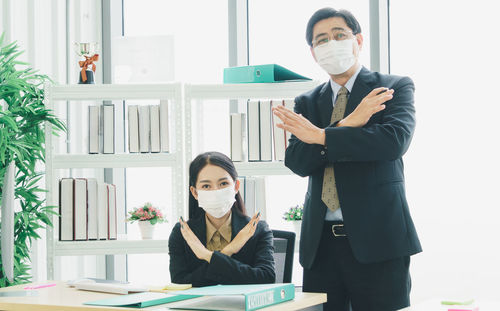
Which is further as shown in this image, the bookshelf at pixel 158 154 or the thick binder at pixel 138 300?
the bookshelf at pixel 158 154

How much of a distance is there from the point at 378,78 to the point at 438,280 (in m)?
1.97

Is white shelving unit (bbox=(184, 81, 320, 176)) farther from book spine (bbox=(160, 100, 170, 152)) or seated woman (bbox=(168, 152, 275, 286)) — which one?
seated woman (bbox=(168, 152, 275, 286))

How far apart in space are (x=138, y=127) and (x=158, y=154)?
0.60 ft

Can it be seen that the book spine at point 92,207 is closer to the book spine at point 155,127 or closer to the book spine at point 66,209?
the book spine at point 66,209

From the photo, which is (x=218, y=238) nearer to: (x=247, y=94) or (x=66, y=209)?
(x=247, y=94)

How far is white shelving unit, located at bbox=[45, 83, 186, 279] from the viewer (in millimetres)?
3170

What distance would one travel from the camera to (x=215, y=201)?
7.39 ft

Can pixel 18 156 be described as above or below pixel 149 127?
below

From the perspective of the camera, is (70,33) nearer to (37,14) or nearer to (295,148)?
(37,14)

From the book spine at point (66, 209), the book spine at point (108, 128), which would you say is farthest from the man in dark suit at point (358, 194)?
the book spine at point (66, 209)

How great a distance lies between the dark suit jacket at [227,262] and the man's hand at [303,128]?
A: 40 centimetres

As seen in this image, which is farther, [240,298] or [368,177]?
[368,177]

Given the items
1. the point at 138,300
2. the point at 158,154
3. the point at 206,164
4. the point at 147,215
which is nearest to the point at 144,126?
the point at 158,154

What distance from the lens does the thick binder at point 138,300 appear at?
1.64 m
